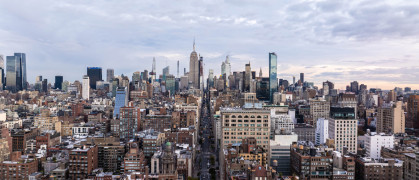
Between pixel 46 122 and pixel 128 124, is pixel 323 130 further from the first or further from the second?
pixel 46 122

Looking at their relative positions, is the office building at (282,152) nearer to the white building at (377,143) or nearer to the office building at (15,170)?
the white building at (377,143)

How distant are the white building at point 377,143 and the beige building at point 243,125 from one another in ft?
117

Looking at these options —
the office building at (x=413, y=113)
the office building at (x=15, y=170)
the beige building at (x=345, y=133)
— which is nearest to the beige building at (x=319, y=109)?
the office building at (x=413, y=113)

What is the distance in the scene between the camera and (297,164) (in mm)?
87438

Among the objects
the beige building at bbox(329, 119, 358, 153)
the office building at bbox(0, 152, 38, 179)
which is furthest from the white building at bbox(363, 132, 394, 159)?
the office building at bbox(0, 152, 38, 179)

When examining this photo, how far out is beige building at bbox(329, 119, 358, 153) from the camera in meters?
117

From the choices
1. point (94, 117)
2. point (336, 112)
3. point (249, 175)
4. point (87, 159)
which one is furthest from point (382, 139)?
point (94, 117)

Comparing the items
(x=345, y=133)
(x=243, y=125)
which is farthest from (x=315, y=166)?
(x=345, y=133)

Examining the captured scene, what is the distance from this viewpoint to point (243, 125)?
100 metres

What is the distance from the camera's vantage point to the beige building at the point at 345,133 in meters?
117

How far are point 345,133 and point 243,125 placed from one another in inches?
1430

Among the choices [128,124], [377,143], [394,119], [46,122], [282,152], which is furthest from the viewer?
[46,122]

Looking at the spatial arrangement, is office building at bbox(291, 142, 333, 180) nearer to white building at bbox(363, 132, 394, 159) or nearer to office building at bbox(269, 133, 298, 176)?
office building at bbox(269, 133, 298, 176)

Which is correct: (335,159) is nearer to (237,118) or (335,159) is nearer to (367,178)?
(367,178)
